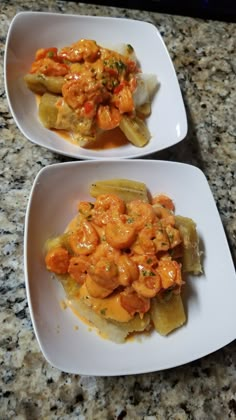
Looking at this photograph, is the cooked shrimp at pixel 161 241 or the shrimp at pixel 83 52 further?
the shrimp at pixel 83 52

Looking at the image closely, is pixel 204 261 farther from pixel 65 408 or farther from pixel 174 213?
pixel 65 408

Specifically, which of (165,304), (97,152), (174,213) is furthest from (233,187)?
(165,304)

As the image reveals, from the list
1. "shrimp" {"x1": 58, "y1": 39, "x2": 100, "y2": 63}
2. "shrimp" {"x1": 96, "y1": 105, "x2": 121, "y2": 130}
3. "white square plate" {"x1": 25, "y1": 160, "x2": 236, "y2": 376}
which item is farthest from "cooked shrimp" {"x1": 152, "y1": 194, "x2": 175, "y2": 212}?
"shrimp" {"x1": 58, "y1": 39, "x2": 100, "y2": 63}

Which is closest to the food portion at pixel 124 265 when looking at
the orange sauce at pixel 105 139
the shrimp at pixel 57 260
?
the shrimp at pixel 57 260

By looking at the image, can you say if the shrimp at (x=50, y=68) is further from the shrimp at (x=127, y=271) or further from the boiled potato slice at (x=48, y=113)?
the shrimp at (x=127, y=271)

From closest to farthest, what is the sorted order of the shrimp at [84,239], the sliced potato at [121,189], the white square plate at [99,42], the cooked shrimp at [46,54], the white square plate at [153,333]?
the white square plate at [153,333], the shrimp at [84,239], the sliced potato at [121,189], the white square plate at [99,42], the cooked shrimp at [46,54]

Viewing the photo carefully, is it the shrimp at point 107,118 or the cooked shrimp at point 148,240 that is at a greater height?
the shrimp at point 107,118

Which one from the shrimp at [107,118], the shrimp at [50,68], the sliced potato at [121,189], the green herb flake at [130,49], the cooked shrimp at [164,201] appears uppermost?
the green herb flake at [130,49]

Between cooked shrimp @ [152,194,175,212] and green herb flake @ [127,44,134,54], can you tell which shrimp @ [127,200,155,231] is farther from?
green herb flake @ [127,44,134,54]

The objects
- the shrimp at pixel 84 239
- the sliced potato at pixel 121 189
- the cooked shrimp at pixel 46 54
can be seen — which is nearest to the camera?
the shrimp at pixel 84 239
